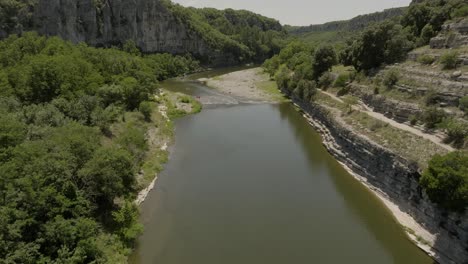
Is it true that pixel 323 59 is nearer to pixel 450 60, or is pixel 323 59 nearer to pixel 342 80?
pixel 342 80

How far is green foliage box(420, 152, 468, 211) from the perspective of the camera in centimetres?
2566

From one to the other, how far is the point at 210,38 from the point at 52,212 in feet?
479

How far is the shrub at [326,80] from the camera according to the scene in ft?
231

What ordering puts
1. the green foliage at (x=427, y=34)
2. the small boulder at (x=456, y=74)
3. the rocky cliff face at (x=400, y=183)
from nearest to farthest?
the rocky cliff face at (x=400, y=183), the small boulder at (x=456, y=74), the green foliage at (x=427, y=34)

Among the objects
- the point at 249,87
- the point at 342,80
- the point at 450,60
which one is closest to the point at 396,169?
the point at 450,60

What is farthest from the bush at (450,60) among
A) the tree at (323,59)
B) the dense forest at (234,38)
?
the dense forest at (234,38)

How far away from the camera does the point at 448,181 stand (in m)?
26.2

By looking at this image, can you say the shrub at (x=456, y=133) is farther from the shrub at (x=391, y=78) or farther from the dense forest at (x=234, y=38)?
the dense forest at (x=234, y=38)

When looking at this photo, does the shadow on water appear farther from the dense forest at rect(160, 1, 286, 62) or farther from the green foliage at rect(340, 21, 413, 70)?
the dense forest at rect(160, 1, 286, 62)

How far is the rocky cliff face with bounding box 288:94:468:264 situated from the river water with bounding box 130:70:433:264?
1.56 metres

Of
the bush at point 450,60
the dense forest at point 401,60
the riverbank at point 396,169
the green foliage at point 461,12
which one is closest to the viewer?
the dense forest at point 401,60

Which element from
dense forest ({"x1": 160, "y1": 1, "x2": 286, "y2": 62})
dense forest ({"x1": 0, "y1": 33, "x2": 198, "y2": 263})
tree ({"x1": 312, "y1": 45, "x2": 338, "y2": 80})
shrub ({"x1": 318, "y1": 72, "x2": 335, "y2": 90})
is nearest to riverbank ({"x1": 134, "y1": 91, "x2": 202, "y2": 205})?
dense forest ({"x1": 0, "y1": 33, "x2": 198, "y2": 263})

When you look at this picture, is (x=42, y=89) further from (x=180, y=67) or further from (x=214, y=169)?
(x=180, y=67)

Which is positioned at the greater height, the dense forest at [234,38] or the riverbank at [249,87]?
the dense forest at [234,38]
